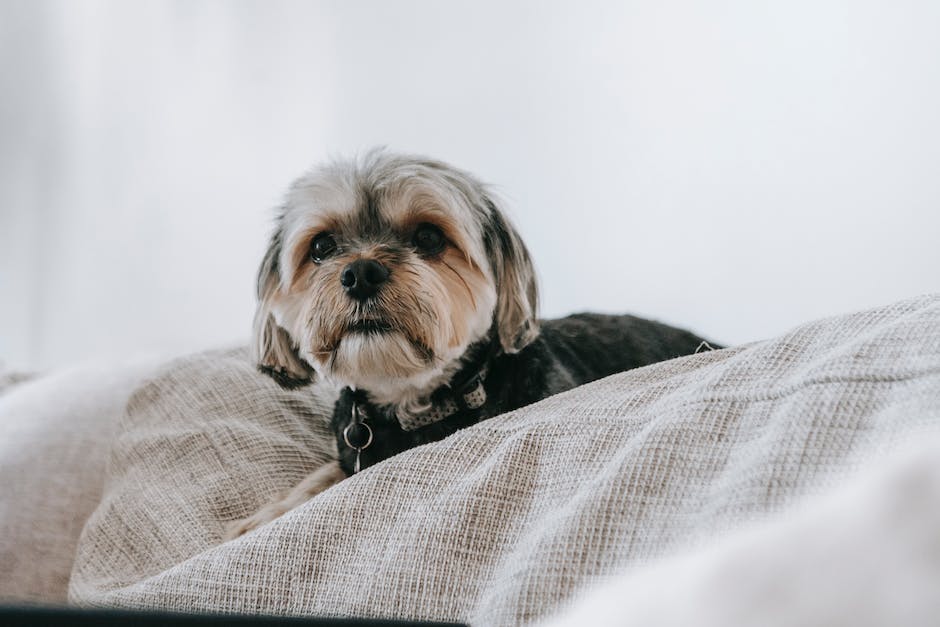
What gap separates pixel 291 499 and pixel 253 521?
4.3 inches

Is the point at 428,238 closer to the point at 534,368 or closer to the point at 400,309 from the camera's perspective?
the point at 400,309

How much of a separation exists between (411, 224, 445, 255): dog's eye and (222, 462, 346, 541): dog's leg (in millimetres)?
458

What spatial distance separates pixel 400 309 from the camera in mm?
1562

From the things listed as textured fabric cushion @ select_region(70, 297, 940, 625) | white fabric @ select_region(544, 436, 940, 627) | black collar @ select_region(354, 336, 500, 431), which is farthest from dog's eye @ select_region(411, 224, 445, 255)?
white fabric @ select_region(544, 436, 940, 627)

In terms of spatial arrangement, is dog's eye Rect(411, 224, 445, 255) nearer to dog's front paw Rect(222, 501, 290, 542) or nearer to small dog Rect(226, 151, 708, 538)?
small dog Rect(226, 151, 708, 538)

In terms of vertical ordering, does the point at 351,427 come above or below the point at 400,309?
below

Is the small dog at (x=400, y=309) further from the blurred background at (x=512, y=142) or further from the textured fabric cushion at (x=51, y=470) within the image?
the textured fabric cushion at (x=51, y=470)

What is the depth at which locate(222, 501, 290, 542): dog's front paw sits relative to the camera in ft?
4.29

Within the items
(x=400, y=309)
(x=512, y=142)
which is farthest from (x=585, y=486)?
(x=512, y=142)

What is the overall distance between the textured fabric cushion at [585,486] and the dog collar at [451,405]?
527 millimetres

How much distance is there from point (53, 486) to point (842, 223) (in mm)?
2232

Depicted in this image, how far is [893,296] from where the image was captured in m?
2.54

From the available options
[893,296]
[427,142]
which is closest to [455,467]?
[893,296]

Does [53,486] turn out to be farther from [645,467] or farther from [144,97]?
[144,97]
